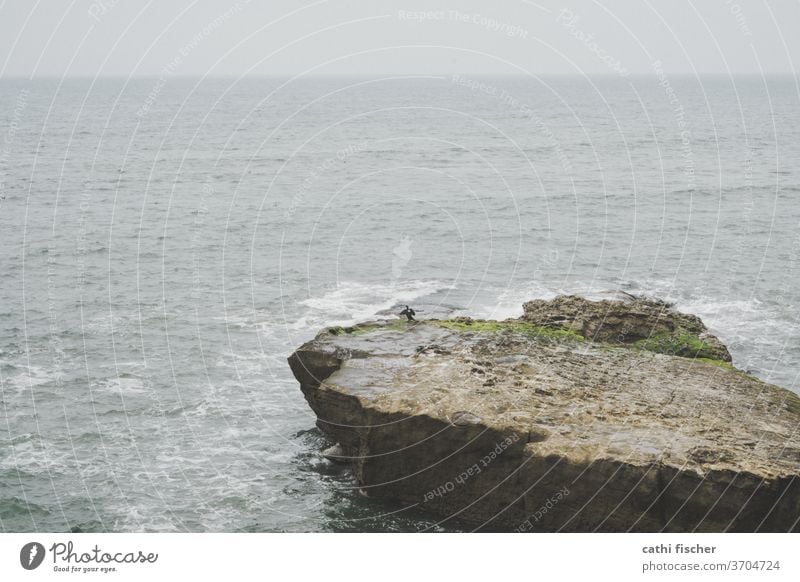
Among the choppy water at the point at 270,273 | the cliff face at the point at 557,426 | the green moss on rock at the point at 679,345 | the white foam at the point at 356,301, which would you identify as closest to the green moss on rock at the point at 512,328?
the cliff face at the point at 557,426

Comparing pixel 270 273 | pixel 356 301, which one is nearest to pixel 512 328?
pixel 356 301

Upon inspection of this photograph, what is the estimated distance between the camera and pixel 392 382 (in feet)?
79.1

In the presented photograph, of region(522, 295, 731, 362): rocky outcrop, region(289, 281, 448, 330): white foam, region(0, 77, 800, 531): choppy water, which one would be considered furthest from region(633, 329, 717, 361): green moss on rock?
region(289, 281, 448, 330): white foam

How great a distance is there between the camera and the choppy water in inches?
1009

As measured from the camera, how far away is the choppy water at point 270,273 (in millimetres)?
25641

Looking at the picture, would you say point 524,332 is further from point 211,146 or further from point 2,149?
point 2,149

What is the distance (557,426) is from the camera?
21.4 metres

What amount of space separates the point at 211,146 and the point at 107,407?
75.9 m

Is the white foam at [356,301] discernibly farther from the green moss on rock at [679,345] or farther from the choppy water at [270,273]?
the green moss on rock at [679,345]

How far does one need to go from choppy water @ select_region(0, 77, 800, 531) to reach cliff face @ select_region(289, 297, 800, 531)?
1694 millimetres

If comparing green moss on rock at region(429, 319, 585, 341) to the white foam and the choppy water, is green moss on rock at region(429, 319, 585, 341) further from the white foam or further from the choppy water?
the white foam

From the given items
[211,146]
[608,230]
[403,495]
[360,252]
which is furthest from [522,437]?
[211,146]

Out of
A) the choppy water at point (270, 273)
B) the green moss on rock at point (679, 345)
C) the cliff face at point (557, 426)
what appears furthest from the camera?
the green moss on rock at point (679, 345)

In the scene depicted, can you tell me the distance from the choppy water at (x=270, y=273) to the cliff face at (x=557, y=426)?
169 cm
